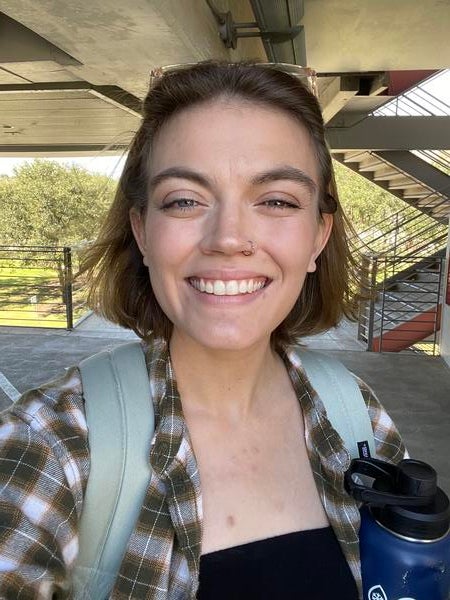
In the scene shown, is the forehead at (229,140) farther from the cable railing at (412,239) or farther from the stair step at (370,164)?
the stair step at (370,164)

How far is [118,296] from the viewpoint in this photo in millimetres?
1408

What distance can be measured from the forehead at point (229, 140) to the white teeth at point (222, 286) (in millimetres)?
203

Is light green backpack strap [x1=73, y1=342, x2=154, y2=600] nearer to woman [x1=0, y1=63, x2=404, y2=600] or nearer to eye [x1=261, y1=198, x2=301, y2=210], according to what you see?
woman [x1=0, y1=63, x2=404, y2=600]

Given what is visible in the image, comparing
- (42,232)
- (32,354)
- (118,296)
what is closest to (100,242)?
(118,296)

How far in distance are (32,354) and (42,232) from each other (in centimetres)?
1590

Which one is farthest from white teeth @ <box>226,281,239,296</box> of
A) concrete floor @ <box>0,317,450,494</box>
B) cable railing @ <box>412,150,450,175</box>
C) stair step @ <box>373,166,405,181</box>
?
stair step @ <box>373,166,405,181</box>

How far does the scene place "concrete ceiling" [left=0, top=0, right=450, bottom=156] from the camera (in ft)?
8.02

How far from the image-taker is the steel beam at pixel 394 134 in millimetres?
8344

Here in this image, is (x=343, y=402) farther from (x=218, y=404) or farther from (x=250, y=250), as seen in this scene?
(x=250, y=250)

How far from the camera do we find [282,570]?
0.99 m

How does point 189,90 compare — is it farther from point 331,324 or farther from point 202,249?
point 331,324

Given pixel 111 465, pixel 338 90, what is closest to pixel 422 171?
pixel 338 90

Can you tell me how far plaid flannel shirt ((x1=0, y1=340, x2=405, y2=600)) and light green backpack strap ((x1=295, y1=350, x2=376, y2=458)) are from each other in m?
0.17

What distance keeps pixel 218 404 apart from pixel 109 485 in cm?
35
